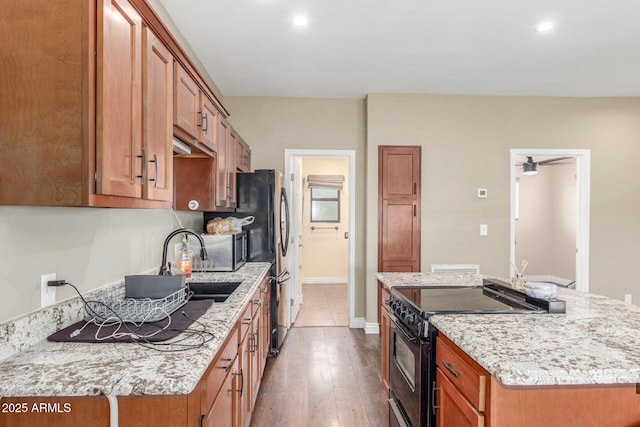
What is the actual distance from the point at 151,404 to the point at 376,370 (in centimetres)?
244

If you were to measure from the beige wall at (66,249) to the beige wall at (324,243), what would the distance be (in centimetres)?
475

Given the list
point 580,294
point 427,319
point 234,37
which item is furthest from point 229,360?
point 234,37

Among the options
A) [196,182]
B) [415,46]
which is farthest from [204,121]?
[415,46]

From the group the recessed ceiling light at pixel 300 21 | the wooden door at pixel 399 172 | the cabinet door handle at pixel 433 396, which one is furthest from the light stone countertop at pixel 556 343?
the wooden door at pixel 399 172

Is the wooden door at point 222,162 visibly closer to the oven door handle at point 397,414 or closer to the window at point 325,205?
the oven door handle at point 397,414

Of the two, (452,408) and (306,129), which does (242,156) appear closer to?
(306,129)

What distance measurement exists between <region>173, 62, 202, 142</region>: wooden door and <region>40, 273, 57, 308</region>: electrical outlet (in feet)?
2.78

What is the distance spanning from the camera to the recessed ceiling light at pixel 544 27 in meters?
2.65

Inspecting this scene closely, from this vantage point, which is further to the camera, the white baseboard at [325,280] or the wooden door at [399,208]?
the white baseboard at [325,280]

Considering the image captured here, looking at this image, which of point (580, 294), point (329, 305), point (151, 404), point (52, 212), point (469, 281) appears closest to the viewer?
point (151, 404)

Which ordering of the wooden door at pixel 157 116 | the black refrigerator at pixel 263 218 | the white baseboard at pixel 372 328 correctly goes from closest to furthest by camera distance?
the wooden door at pixel 157 116 < the black refrigerator at pixel 263 218 < the white baseboard at pixel 372 328

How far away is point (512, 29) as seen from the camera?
8.95ft

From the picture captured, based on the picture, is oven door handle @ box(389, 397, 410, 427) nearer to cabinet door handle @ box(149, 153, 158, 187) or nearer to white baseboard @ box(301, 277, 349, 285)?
cabinet door handle @ box(149, 153, 158, 187)

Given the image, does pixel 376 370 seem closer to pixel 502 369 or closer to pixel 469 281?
pixel 469 281
